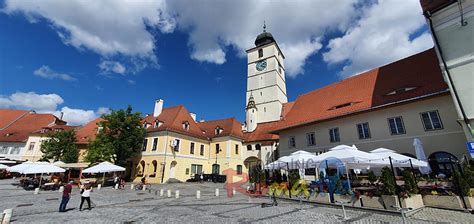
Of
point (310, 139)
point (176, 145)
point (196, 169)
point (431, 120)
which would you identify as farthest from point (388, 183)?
point (196, 169)

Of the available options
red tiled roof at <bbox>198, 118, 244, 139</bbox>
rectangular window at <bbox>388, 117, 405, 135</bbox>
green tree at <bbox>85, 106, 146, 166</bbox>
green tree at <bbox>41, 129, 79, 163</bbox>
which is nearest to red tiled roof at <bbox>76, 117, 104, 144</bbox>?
green tree at <bbox>41, 129, 79, 163</bbox>

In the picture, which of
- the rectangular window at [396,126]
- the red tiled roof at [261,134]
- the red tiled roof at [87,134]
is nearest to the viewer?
the rectangular window at [396,126]

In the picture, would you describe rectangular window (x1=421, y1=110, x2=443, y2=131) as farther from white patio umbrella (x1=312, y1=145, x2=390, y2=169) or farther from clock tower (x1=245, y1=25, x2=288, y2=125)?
clock tower (x1=245, y1=25, x2=288, y2=125)

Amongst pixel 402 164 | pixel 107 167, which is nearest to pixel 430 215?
pixel 402 164

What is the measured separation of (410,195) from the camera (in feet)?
30.8

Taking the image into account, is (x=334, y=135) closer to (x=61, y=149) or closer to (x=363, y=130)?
(x=363, y=130)

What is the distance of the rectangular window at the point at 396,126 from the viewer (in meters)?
17.9

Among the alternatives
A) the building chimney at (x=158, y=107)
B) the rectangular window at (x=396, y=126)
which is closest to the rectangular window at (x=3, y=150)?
the building chimney at (x=158, y=107)

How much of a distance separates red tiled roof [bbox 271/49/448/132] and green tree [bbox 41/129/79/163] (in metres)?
28.4

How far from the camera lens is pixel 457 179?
9250 mm

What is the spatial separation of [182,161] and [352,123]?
73.5ft

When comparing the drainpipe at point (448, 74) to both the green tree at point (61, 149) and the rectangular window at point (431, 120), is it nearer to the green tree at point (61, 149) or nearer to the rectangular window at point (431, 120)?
the rectangular window at point (431, 120)

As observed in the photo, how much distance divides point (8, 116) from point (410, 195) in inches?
2454

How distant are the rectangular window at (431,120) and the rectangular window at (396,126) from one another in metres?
1.44
